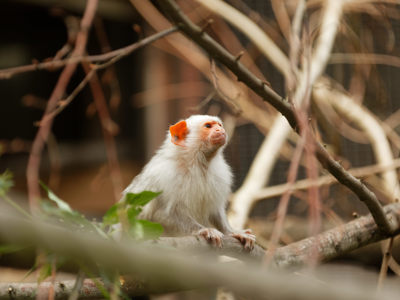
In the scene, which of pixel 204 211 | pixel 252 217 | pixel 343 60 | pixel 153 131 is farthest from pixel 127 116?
pixel 204 211

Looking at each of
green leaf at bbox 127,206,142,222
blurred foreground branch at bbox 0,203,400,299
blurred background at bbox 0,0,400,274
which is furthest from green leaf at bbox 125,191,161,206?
blurred background at bbox 0,0,400,274

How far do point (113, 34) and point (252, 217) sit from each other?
8.33ft

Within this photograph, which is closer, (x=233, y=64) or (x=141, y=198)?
(x=141, y=198)

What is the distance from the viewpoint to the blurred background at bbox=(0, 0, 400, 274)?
13.0ft

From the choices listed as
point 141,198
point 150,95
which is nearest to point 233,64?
point 141,198

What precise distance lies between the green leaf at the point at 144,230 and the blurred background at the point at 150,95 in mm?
1883

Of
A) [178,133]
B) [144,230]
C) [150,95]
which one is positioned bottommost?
[144,230]

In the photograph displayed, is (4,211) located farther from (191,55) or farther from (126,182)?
(126,182)

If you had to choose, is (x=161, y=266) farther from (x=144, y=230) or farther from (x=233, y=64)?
(x=233, y=64)

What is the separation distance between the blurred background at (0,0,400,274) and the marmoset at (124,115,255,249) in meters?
0.75

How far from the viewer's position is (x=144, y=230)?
129cm

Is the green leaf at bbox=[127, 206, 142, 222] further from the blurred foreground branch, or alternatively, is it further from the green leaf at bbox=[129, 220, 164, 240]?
the blurred foreground branch

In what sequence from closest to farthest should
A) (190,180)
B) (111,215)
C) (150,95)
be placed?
(111,215)
(190,180)
(150,95)

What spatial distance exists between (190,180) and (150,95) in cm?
235
